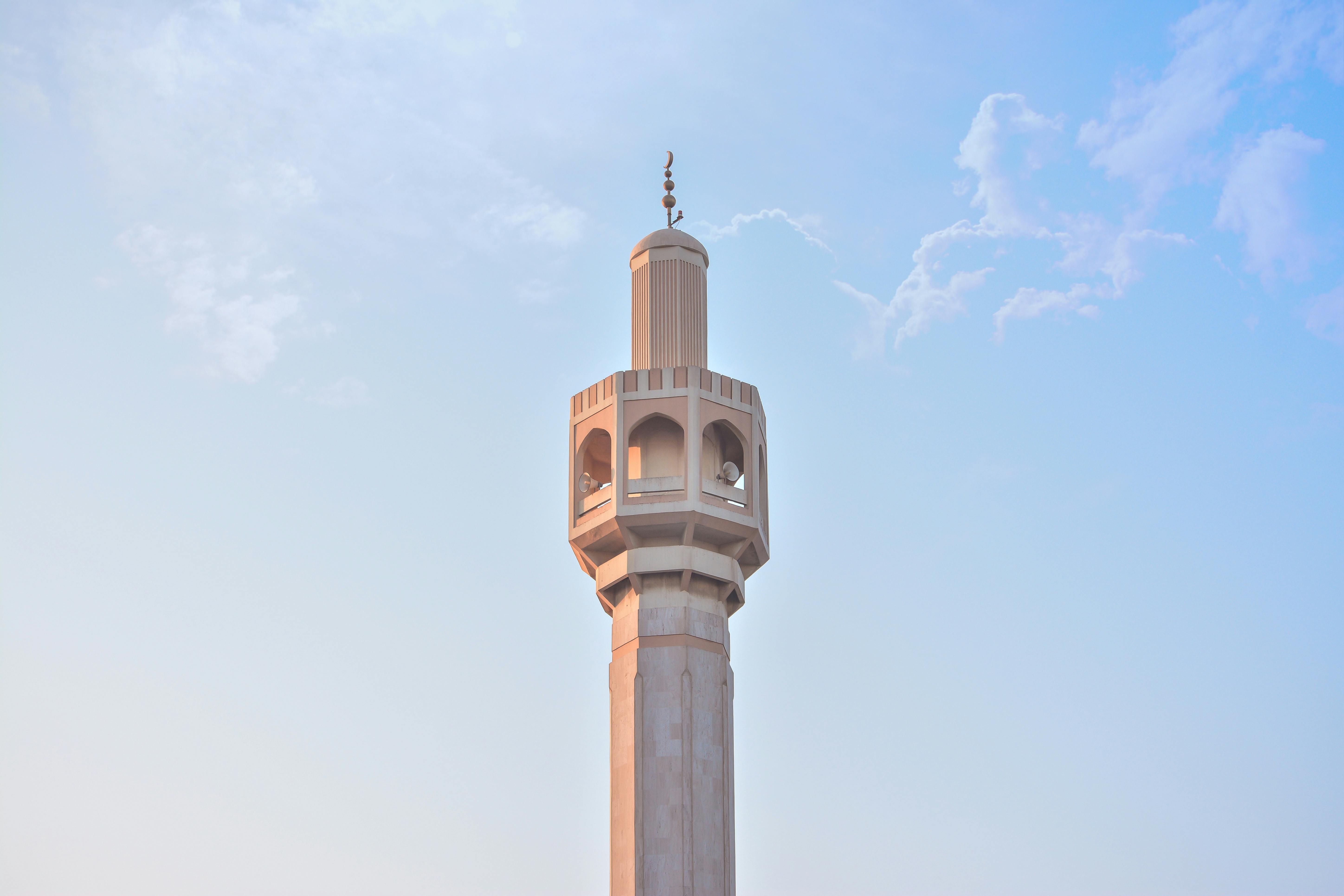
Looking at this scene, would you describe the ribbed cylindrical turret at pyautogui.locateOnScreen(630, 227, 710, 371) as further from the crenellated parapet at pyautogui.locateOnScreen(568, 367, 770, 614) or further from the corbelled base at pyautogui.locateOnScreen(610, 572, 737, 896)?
the corbelled base at pyautogui.locateOnScreen(610, 572, 737, 896)

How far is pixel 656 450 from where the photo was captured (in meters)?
48.6

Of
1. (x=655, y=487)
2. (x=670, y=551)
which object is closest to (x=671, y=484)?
(x=655, y=487)

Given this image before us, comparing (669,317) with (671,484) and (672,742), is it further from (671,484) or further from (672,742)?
(672,742)

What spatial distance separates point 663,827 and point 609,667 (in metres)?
5.01

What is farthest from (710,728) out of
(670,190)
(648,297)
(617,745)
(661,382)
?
(670,190)

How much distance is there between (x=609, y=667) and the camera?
47.1 m

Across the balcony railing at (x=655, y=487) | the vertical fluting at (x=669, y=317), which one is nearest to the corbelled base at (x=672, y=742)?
the balcony railing at (x=655, y=487)

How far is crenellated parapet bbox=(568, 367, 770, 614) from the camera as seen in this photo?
153 ft

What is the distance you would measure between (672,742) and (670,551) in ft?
16.8

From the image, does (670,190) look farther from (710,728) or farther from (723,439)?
(710,728)

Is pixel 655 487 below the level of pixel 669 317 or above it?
below

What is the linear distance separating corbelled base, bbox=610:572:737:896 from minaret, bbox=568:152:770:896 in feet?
0.13

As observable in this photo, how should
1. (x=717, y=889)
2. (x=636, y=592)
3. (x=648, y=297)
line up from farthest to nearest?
(x=648, y=297), (x=636, y=592), (x=717, y=889)

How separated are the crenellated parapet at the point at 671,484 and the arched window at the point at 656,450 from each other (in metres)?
0.03
